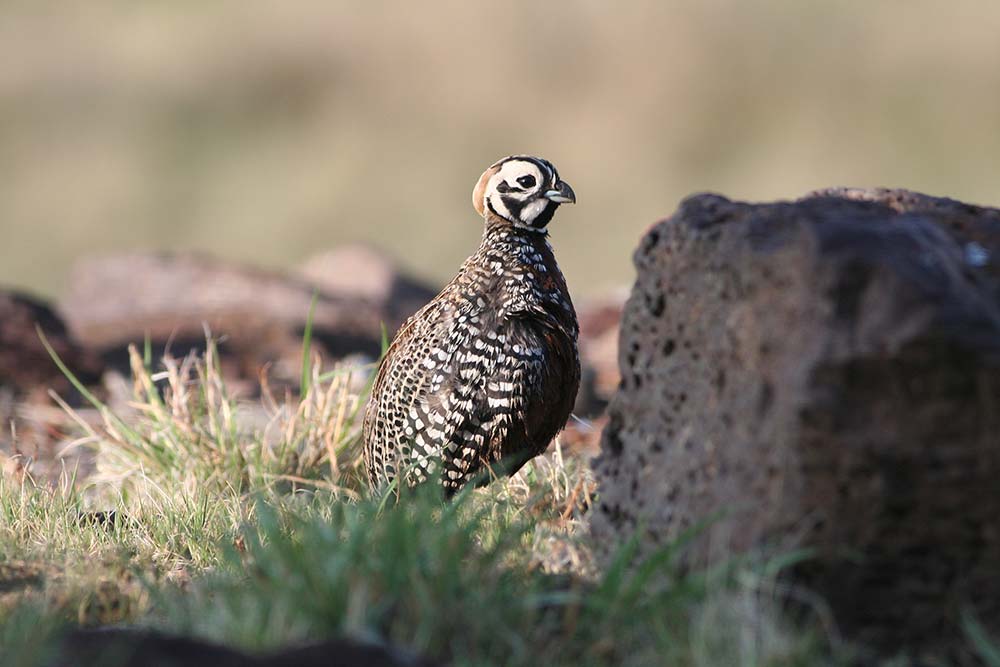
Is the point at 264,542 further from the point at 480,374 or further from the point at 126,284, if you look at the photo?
the point at 126,284

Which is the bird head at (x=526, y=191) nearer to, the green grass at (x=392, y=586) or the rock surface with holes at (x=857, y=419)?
the green grass at (x=392, y=586)

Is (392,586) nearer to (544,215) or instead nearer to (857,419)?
(857,419)

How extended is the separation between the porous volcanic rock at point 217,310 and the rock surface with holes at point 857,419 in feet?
24.4

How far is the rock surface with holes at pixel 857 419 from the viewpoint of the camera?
307 centimetres

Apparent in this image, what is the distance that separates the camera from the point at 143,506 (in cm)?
526

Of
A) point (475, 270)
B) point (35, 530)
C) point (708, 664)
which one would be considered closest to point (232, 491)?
point (35, 530)

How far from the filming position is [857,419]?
122 inches

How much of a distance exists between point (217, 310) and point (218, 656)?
9.22 m

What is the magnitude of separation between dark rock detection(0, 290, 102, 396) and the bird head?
4913 millimetres

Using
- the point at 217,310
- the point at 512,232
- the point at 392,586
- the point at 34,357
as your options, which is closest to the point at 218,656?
the point at 392,586

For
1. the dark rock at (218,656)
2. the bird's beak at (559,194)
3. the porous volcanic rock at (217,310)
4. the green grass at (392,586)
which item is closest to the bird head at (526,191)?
the bird's beak at (559,194)

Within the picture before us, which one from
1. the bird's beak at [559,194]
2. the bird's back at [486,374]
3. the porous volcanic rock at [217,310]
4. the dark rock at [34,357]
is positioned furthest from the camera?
the porous volcanic rock at [217,310]

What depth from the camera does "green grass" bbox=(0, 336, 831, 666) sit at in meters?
3.06

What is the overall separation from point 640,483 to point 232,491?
2.57 metres
